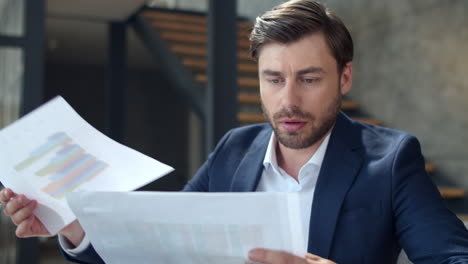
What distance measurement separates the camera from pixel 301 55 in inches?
45.0

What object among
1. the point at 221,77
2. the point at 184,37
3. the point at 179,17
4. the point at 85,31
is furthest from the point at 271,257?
the point at 85,31

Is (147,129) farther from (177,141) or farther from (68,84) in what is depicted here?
(68,84)

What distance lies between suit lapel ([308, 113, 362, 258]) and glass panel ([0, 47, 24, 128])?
251 cm

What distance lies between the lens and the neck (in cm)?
127

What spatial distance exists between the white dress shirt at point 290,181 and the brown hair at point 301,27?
22 centimetres

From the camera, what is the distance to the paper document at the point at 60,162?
1003 millimetres

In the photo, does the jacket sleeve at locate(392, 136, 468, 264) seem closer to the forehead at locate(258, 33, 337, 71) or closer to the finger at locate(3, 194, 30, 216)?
the forehead at locate(258, 33, 337, 71)

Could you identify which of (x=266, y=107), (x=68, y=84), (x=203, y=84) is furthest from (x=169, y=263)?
(x=68, y=84)

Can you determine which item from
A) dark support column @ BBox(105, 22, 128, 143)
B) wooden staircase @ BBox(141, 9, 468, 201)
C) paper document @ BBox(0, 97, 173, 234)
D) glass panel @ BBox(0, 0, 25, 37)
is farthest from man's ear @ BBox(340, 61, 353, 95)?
dark support column @ BBox(105, 22, 128, 143)

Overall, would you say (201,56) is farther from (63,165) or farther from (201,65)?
(63,165)

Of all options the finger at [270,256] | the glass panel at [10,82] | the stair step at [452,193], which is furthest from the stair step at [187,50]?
the finger at [270,256]

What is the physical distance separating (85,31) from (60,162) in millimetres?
5369

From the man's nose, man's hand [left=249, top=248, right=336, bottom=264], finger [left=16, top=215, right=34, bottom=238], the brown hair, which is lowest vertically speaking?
finger [left=16, top=215, right=34, bottom=238]

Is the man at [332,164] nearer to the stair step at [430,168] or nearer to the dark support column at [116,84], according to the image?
the stair step at [430,168]
